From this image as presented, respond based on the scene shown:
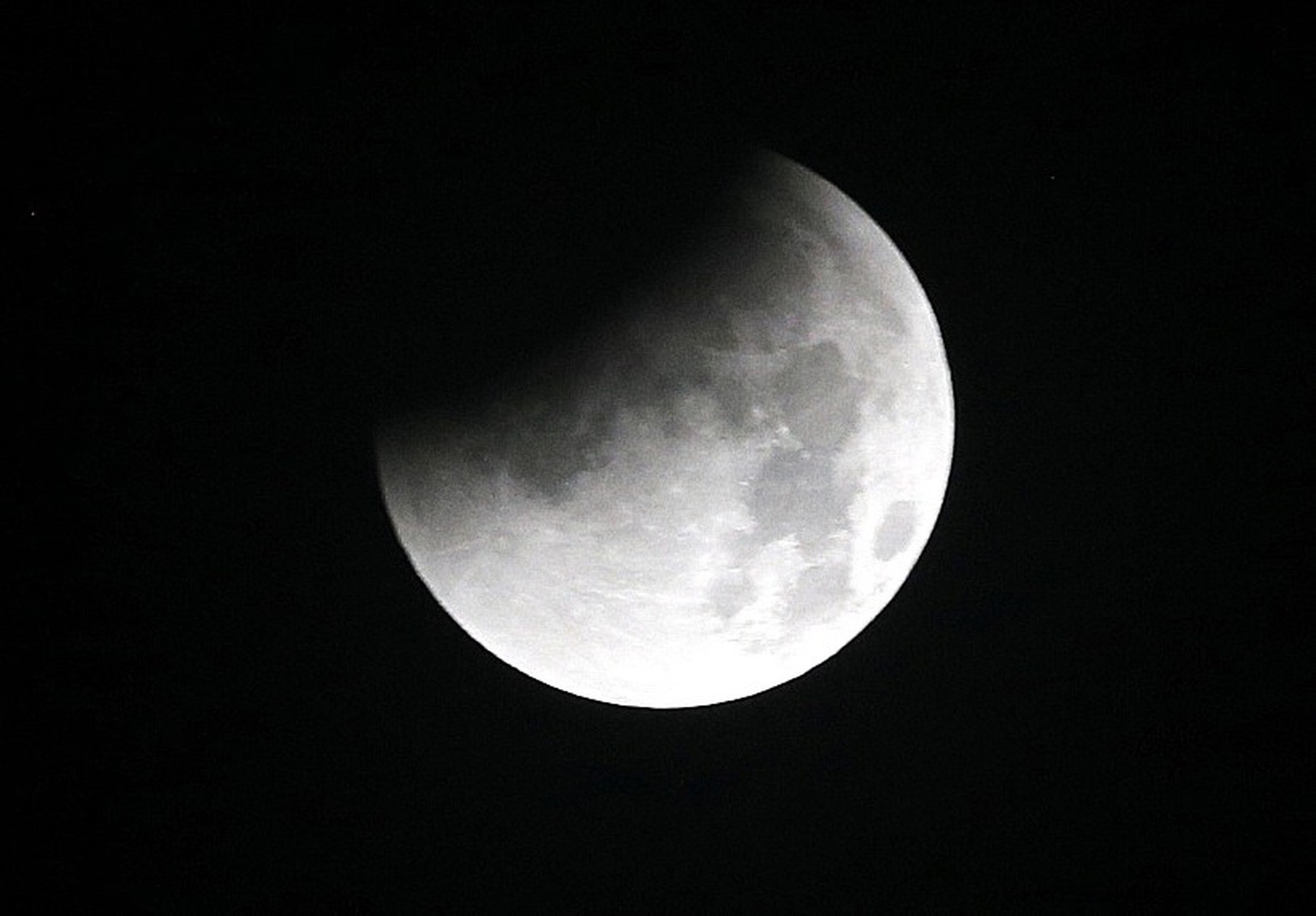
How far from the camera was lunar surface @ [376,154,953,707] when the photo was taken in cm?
330

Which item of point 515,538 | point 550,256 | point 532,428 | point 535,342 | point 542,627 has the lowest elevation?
point 542,627

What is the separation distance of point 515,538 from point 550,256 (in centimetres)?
86

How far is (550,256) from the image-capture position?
323 centimetres

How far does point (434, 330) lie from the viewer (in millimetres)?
3307

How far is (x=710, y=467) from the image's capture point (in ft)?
10.8

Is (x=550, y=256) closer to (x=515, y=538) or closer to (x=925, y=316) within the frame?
(x=515, y=538)

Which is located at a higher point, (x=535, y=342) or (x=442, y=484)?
(x=535, y=342)

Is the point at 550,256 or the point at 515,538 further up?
the point at 550,256

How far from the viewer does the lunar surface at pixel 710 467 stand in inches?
130

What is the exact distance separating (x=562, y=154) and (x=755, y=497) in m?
1.12

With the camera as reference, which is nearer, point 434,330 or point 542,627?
point 434,330

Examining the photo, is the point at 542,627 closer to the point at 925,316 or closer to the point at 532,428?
the point at 532,428

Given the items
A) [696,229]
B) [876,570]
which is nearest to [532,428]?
[696,229]

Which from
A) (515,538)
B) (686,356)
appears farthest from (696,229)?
(515,538)
